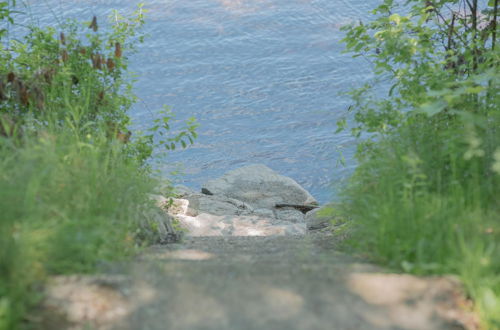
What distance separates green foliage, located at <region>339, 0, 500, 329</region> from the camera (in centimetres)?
299

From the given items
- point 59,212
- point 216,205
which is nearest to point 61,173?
point 59,212

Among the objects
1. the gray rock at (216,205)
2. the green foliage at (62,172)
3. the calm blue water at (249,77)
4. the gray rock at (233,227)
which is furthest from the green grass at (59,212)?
the calm blue water at (249,77)

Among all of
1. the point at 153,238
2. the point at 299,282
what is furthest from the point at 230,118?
the point at 299,282

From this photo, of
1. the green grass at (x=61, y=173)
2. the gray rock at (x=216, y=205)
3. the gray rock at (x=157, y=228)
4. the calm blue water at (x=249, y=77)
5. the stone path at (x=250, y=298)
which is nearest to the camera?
the stone path at (x=250, y=298)

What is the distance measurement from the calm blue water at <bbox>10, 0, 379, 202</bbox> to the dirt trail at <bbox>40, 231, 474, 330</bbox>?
546 cm

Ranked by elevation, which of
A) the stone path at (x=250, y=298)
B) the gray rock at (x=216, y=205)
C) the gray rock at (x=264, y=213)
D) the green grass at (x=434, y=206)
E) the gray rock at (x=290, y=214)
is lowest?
the gray rock at (x=290, y=214)

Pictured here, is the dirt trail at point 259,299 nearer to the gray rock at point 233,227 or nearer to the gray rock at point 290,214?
the gray rock at point 233,227

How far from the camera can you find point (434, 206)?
11.0 ft

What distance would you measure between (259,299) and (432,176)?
4.88 ft

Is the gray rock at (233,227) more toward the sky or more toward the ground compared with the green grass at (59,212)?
more toward the ground

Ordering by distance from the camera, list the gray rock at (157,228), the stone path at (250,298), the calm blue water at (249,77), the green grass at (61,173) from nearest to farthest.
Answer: the stone path at (250,298), the green grass at (61,173), the gray rock at (157,228), the calm blue water at (249,77)

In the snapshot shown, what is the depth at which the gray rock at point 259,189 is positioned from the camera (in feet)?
27.5

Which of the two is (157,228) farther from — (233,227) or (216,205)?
(216,205)

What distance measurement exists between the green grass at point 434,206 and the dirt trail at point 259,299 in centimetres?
15
